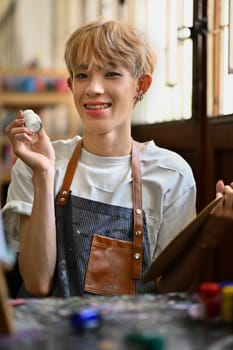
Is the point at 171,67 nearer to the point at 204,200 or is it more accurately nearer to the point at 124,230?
the point at 204,200

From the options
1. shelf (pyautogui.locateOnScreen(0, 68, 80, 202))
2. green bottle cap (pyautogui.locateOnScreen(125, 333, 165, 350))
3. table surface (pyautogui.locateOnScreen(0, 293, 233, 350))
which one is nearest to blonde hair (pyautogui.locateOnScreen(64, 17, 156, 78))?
table surface (pyautogui.locateOnScreen(0, 293, 233, 350))

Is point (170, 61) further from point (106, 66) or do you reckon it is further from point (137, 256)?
point (137, 256)

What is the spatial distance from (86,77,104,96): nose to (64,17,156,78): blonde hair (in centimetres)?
3

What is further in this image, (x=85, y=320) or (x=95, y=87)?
(x=95, y=87)

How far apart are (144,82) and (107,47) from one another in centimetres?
13

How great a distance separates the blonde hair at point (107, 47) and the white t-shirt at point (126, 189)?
19cm

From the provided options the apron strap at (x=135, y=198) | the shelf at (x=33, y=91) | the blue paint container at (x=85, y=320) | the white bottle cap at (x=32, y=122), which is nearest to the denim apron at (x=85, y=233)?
the apron strap at (x=135, y=198)

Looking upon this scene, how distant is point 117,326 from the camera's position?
2.48 ft

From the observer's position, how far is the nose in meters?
1.29

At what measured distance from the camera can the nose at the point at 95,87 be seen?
1293mm

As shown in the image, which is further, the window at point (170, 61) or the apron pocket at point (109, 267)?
the window at point (170, 61)

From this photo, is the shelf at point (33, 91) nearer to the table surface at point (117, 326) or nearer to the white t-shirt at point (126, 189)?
the white t-shirt at point (126, 189)

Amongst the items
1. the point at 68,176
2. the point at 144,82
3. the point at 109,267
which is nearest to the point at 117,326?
the point at 109,267

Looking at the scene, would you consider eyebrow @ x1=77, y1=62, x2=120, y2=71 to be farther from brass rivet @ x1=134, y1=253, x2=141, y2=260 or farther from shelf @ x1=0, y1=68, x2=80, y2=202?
shelf @ x1=0, y1=68, x2=80, y2=202
